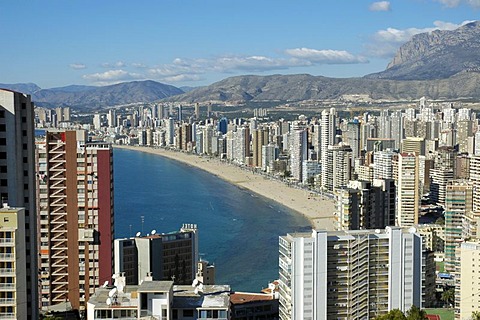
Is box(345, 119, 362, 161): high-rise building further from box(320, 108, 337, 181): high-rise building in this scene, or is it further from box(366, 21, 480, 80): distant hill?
box(366, 21, 480, 80): distant hill

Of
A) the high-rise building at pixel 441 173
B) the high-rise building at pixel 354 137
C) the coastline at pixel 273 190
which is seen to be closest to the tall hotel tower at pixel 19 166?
the coastline at pixel 273 190

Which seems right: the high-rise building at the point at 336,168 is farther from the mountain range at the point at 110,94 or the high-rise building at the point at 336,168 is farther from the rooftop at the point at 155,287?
the mountain range at the point at 110,94

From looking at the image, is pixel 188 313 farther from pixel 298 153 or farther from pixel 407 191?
pixel 298 153

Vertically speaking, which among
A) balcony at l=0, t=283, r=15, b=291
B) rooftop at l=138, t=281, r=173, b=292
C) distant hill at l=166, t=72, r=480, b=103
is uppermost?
distant hill at l=166, t=72, r=480, b=103

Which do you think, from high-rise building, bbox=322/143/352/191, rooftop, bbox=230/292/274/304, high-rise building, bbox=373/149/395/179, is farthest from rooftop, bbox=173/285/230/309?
high-rise building, bbox=322/143/352/191

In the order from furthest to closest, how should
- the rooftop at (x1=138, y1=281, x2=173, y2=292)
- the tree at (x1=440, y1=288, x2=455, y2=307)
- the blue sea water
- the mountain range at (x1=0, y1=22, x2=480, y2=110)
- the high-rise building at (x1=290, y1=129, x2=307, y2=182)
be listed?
the mountain range at (x1=0, y1=22, x2=480, y2=110)
the high-rise building at (x1=290, y1=129, x2=307, y2=182)
the blue sea water
the tree at (x1=440, y1=288, x2=455, y2=307)
the rooftop at (x1=138, y1=281, x2=173, y2=292)

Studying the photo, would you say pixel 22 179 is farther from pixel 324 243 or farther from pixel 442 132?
pixel 442 132
